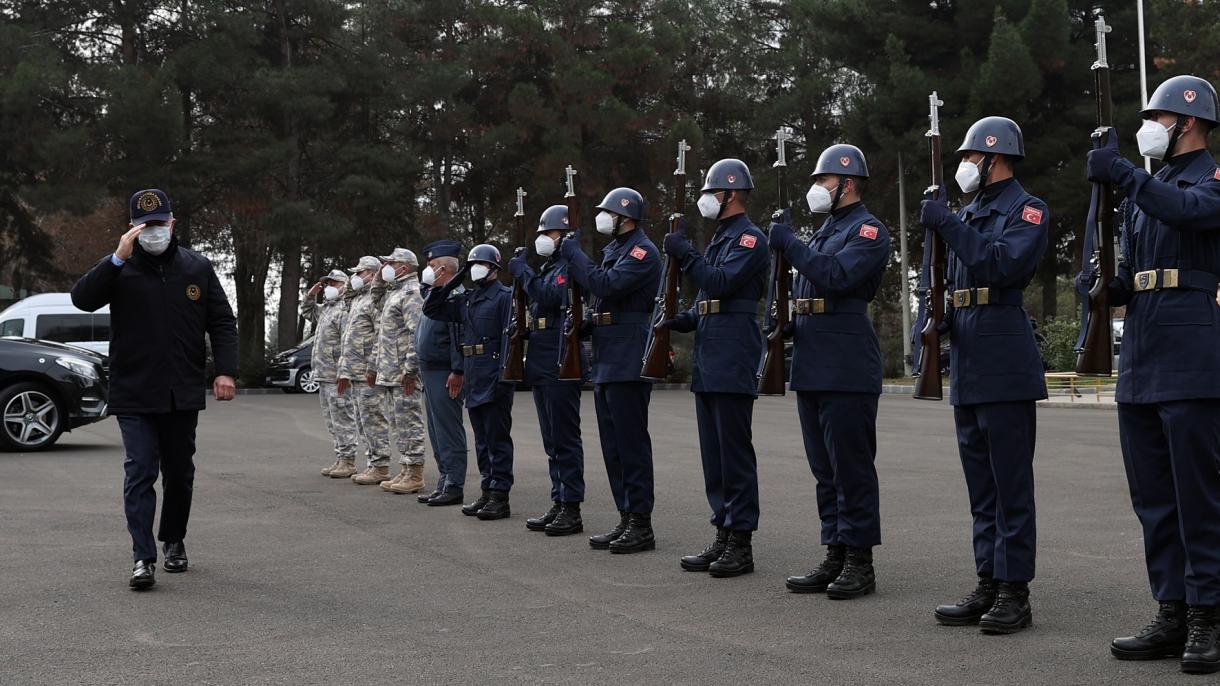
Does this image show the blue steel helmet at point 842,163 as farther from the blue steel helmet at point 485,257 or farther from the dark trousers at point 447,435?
the dark trousers at point 447,435

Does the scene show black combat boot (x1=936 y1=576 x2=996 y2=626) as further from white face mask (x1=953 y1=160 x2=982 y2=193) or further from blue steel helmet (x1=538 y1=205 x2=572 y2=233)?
blue steel helmet (x1=538 y1=205 x2=572 y2=233)

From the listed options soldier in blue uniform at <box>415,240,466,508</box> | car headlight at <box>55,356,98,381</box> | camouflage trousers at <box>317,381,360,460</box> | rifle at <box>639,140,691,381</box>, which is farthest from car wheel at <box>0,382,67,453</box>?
rifle at <box>639,140,691,381</box>

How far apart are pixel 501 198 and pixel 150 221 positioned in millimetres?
35880

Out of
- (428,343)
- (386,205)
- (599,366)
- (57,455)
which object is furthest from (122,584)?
(386,205)

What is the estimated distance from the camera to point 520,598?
282 inches

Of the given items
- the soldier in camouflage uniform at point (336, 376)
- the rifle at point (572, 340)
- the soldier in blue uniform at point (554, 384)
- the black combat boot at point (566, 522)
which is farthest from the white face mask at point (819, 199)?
the soldier in camouflage uniform at point (336, 376)

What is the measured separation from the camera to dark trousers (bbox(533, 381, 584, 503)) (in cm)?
956

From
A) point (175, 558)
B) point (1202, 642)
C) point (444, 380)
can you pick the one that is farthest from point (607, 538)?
point (1202, 642)

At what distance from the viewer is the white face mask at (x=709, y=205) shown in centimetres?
781

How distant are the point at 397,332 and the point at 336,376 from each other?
1465 millimetres

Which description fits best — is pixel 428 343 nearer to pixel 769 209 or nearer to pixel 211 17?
pixel 211 17

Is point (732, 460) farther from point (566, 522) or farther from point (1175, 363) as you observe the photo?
point (1175, 363)

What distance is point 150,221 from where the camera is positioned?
309 inches

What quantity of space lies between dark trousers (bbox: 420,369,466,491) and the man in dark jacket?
3422 millimetres
